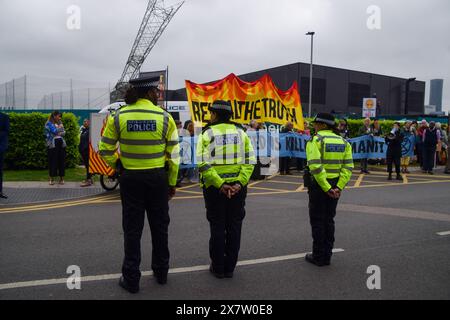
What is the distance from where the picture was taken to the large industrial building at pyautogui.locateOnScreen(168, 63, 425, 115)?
168 ft

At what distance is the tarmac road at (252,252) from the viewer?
13.9ft

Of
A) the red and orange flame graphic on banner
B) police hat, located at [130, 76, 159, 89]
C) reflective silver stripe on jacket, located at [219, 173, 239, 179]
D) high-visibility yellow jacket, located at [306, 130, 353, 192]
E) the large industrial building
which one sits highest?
the large industrial building

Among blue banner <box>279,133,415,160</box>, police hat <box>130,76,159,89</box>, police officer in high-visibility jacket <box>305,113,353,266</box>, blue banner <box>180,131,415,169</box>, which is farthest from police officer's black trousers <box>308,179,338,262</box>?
blue banner <box>279,133,415,160</box>

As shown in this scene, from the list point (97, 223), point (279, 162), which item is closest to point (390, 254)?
point (97, 223)

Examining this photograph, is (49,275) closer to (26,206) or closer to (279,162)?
(26,206)

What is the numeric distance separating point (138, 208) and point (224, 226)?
0.98 metres

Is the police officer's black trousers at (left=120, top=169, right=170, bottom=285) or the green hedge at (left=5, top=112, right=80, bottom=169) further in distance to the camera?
the green hedge at (left=5, top=112, right=80, bottom=169)

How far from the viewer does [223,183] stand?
15.1 ft

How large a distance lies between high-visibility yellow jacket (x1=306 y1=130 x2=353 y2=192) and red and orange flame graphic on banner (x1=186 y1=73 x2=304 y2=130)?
735 centimetres

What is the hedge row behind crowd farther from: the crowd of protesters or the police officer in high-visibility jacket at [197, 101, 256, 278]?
the police officer in high-visibility jacket at [197, 101, 256, 278]

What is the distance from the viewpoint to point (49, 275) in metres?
4.59

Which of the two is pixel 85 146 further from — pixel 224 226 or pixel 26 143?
pixel 224 226

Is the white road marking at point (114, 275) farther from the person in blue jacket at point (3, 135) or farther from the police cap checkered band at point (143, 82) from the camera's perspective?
the person in blue jacket at point (3, 135)

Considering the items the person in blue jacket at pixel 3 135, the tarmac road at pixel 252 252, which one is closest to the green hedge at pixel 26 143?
the person in blue jacket at pixel 3 135
